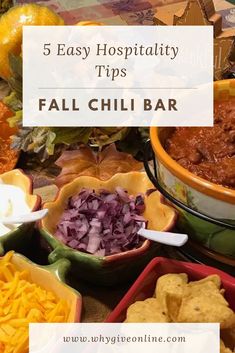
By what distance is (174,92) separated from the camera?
78 cm

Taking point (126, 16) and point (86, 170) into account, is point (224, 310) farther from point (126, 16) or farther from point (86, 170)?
point (126, 16)

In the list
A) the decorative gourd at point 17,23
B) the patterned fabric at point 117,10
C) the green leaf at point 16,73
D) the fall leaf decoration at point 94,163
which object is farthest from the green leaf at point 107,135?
the patterned fabric at point 117,10

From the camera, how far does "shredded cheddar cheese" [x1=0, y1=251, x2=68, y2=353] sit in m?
0.72

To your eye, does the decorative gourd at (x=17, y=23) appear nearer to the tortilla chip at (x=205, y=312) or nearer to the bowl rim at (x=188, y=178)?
the bowl rim at (x=188, y=178)

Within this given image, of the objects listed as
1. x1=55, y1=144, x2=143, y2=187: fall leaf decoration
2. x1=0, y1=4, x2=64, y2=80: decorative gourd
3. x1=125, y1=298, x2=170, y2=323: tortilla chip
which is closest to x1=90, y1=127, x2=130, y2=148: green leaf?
x1=55, y1=144, x2=143, y2=187: fall leaf decoration

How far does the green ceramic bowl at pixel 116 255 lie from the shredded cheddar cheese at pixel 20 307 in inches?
2.2

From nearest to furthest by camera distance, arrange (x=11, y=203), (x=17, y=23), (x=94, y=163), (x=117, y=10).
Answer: (x=11, y=203)
(x=94, y=163)
(x=17, y=23)
(x=117, y=10)

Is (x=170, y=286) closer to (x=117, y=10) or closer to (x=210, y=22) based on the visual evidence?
(x=210, y=22)

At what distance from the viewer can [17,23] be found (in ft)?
3.83

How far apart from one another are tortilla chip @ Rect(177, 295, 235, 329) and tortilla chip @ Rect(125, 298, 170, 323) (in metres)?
0.02

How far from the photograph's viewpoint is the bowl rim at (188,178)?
2.59 ft

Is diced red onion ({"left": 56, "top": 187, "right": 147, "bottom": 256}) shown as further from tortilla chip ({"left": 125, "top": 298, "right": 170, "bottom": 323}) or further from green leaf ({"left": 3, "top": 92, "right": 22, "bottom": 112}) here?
green leaf ({"left": 3, "top": 92, "right": 22, "bottom": 112})

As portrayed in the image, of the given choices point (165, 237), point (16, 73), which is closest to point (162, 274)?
point (165, 237)

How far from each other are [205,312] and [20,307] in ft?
0.80
